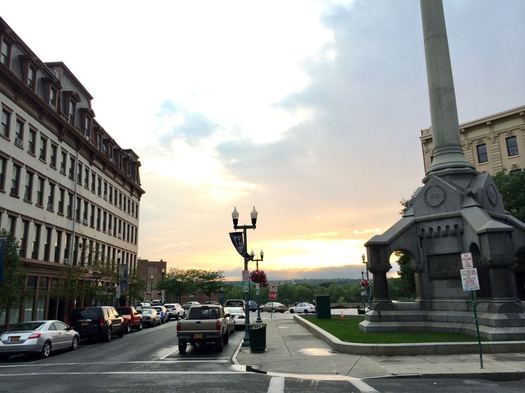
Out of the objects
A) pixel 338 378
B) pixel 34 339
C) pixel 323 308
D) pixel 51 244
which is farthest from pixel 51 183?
pixel 338 378

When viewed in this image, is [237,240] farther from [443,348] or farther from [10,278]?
[10,278]

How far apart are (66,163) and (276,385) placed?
110ft

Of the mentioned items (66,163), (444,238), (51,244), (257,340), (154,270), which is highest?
(66,163)

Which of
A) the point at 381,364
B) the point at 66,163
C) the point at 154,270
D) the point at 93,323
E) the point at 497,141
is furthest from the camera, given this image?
the point at 154,270

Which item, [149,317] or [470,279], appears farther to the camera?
[149,317]

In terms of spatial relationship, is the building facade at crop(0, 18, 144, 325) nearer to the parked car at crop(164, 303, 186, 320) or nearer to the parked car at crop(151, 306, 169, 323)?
the parked car at crop(151, 306, 169, 323)

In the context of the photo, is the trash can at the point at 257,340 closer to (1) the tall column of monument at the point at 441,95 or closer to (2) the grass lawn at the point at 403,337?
(2) the grass lawn at the point at 403,337

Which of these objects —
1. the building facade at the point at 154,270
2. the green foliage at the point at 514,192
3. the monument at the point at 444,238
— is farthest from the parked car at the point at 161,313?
the building facade at the point at 154,270

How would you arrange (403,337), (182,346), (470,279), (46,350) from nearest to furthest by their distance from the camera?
(470,279) < (403,337) < (46,350) < (182,346)

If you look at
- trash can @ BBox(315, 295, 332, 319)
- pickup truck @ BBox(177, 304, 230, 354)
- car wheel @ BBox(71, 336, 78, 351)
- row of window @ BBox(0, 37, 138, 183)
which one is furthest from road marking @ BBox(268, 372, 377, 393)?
row of window @ BBox(0, 37, 138, 183)

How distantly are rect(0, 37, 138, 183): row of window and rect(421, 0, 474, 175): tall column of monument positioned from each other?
2491 cm

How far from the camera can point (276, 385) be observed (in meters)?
11.3

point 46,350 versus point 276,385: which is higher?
point 46,350

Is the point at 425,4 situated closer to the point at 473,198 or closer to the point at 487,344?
the point at 473,198
